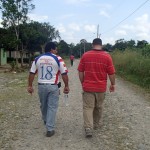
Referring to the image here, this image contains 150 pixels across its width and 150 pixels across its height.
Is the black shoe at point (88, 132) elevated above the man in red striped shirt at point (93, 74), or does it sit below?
below

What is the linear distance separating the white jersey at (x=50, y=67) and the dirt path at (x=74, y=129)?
118 centimetres

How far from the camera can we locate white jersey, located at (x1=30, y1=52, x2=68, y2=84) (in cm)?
753

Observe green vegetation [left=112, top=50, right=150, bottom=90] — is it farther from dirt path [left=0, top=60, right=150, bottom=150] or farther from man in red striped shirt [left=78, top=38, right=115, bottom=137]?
man in red striped shirt [left=78, top=38, right=115, bottom=137]

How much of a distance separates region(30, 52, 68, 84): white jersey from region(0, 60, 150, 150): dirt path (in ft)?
3.86

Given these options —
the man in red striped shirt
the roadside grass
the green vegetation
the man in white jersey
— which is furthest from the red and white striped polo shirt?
the green vegetation

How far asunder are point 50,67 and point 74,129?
1.57 metres

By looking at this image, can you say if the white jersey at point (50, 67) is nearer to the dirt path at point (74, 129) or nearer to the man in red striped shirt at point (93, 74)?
the man in red striped shirt at point (93, 74)

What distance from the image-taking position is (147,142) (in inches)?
284

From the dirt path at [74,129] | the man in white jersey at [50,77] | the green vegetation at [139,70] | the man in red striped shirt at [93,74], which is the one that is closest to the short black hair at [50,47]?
the man in white jersey at [50,77]

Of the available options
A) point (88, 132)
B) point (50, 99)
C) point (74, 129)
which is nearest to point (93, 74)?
point (50, 99)

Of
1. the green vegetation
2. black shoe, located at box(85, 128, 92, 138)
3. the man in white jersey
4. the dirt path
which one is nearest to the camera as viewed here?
the dirt path

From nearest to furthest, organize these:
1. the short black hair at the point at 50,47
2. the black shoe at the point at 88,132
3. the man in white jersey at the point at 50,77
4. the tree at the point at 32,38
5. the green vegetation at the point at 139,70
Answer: the black shoe at the point at 88,132
the man in white jersey at the point at 50,77
the short black hair at the point at 50,47
the green vegetation at the point at 139,70
the tree at the point at 32,38

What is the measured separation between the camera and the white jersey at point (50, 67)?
753cm

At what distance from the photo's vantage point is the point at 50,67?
7531mm
